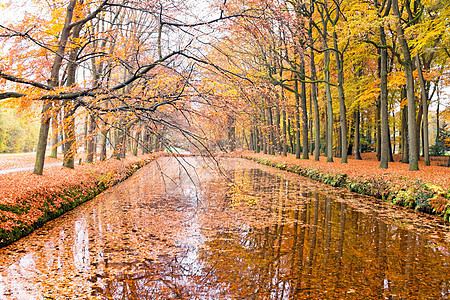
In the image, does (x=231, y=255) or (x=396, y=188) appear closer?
(x=231, y=255)

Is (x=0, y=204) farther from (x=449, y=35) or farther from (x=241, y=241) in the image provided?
(x=449, y=35)

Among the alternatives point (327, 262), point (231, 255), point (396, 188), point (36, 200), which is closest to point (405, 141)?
point (396, 188)

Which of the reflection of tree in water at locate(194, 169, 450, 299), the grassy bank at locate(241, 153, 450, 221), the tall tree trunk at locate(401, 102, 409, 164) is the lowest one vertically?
the reflection of tree in water at locate(194, 169, 450, 299)

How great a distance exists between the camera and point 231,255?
15.7 ft

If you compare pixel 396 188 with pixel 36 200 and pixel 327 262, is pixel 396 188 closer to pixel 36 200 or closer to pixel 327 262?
pixel 327 262

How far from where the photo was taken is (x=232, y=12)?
4.94 meters

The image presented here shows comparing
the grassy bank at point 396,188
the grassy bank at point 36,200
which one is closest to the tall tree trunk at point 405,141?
the grassy bank at point 396,188

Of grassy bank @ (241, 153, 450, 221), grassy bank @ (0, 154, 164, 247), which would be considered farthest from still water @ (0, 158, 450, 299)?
grassy bank @ (241, 153, 450, 221)

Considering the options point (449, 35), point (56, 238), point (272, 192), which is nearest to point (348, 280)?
point (56, 238)

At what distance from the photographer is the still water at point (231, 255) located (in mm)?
3648

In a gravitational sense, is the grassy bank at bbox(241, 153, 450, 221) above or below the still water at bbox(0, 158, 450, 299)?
above

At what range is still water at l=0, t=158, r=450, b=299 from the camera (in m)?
3.65

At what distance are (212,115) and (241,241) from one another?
2537 millimetres

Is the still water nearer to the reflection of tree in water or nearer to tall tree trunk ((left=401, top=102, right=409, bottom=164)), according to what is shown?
the reflection of tree in water
